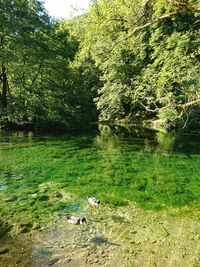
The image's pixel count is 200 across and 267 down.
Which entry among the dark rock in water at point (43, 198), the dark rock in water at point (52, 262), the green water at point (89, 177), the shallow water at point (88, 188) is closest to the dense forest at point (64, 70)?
the green water at point (89, 177)

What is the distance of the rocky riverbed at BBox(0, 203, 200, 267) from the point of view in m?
5.17

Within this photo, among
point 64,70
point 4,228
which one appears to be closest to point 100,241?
point 4,228

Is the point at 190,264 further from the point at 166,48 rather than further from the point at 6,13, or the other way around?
the point at 6,13

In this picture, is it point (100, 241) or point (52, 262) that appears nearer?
point (52, 262)

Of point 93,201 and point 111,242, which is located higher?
point 93,201

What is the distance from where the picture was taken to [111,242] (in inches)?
228

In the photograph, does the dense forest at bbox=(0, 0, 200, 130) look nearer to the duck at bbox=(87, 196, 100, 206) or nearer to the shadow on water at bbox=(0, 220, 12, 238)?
the duck at bbox=(87, 196, 100, 206)

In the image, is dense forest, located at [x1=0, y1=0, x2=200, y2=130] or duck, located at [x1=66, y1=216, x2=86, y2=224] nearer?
duck, located at [x1=66, y1=216, x2=86, y2=224]

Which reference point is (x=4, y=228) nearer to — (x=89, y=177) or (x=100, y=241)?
(x=100, y=241)

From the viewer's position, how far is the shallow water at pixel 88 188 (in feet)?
20.2

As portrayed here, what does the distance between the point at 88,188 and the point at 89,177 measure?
46.3 inches

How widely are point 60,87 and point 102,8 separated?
15.0 meters

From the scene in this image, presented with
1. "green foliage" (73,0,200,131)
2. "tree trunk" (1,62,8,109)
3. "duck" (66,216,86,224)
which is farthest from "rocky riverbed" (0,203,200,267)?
"tree trunk" (1,62,8,109)

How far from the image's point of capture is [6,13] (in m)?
21.9
